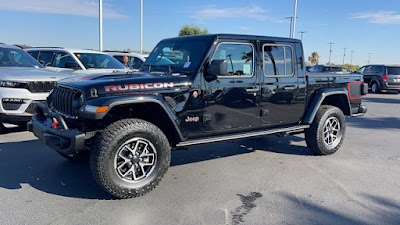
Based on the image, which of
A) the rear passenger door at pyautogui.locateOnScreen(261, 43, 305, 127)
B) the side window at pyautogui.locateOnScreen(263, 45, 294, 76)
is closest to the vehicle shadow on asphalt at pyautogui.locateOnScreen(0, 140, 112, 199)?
the rear passenger door at pyautogui.locateOnScreen(261, 43, 305, 127)

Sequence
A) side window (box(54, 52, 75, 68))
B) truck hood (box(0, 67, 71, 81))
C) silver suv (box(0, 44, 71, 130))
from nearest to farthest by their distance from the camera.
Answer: silver suv (box(0, 44, 71, 130)), truck hood (box(0, 67, 71, 81)), side window (box(54, 52, 75, 68))

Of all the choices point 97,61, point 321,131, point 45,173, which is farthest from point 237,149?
point 97,61

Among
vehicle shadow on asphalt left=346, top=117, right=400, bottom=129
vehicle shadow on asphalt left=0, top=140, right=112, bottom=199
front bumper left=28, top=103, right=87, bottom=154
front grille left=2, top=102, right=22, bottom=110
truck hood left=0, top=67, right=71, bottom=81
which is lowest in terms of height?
vehicle shadow on asphalt left=0, top=140, right=112, bottom=199

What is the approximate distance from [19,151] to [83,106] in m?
2.55

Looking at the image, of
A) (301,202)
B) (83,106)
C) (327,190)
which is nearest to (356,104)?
(327,190)

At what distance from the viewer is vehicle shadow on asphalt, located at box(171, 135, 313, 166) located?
5.39m

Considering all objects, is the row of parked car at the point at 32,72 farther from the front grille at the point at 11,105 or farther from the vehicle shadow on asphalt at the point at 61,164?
the vehicle shadow on asphalt at the point at 61,164

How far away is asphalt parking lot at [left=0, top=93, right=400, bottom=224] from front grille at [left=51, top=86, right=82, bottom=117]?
91 cm

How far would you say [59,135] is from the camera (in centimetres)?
357

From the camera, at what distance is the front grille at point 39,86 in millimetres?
6047

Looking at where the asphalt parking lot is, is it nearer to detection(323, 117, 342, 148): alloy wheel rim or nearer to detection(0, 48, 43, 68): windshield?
detection(323, 117, 342, 148): alloy wheel rim

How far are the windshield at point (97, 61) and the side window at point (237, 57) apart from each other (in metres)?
5.41

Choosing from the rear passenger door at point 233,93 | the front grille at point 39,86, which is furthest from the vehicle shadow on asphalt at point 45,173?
the rear passenger door at point 233,93

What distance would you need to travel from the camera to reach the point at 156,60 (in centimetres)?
495
